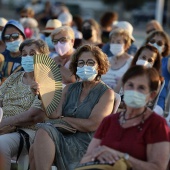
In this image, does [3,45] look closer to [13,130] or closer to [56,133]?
[13,130]

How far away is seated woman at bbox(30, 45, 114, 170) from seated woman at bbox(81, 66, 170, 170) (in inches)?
33.0

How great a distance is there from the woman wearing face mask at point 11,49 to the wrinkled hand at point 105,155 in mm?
3489

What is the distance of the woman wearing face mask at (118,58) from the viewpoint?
918 cm

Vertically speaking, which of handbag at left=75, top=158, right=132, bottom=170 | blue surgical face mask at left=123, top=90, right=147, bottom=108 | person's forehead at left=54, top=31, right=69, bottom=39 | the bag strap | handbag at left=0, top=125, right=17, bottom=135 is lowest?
the bag strap

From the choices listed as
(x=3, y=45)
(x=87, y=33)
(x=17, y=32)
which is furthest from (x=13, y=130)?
(x=87, y=33)

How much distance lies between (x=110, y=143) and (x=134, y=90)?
0.44 m

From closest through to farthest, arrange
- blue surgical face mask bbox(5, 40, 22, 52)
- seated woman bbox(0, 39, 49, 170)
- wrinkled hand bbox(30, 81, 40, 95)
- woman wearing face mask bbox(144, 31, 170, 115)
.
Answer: wrinkled hand bbox(30, 81, 40, 95), seated woman bbox(0, 39, 49, 170), woman wearing face mask bbox(144, 31, 170, 115), blue surgical face mask bbox(5, 40, 22, 52)

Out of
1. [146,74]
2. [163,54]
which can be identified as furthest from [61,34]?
[146,74]

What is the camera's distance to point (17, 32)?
30.2ft

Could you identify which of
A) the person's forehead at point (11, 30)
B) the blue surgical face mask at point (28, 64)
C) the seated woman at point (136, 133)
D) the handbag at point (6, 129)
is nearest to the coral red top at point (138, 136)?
the seated woman at point (136, 133)

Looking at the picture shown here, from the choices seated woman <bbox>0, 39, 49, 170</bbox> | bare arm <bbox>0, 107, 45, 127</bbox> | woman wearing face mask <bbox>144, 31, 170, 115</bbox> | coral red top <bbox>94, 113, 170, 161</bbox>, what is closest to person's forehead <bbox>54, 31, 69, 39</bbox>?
woman wearing face mask <bbox>144, 31, 170, 115</bbox>

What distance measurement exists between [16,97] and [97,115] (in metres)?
1.19

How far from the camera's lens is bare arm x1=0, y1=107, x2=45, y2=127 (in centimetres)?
701

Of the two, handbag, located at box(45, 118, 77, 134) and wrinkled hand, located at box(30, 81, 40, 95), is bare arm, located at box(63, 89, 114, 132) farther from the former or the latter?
wrinkled hand, located at box(30, 81, 40, 95)
